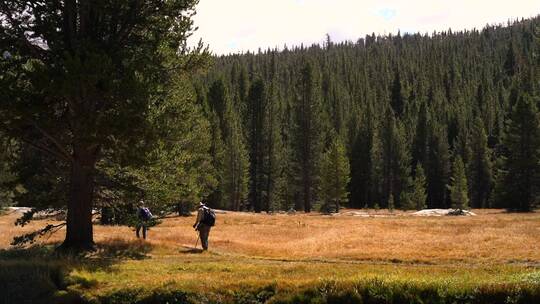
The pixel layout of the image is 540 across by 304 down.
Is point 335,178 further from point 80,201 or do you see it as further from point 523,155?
point 80,201

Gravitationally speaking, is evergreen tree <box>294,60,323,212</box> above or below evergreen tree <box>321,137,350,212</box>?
above

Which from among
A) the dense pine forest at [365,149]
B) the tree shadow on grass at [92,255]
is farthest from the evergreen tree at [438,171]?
the tree shadow on grass at [92,255]

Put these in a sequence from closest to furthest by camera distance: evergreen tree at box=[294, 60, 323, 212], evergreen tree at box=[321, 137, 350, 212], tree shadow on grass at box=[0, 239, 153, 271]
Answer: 1. tree shadow on grass at box=[0, 239, 153, 271]
2. evergreen tree at box=[321, 137, 350, 212]
3. evergreen tree at box=[294, 60, 323, 212]

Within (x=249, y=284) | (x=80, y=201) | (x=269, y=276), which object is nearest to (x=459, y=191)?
(x=80, y=201)

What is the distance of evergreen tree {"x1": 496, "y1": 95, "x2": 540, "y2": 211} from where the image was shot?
6806 centimetres

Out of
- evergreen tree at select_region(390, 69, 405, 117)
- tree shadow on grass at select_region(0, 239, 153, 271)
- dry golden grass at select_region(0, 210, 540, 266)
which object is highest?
evergreen tree at select_region(390, 69, 405, 117)

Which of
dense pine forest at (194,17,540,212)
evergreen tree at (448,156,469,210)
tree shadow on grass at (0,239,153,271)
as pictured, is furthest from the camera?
evergreen tree at (448,156,469,210)

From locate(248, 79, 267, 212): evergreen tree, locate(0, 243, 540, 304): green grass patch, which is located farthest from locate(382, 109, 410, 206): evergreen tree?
locate(0, 243, 540, 304): green grass patch

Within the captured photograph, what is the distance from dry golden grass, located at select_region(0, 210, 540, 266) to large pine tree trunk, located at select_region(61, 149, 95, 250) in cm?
379

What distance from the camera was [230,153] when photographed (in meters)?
76.6

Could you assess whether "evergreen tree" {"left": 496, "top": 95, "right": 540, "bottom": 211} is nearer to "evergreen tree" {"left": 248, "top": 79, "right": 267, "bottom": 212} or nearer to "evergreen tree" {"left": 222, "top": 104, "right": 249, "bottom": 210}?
"evergreen tree" {"left": 222, "top": 104, "right": 249, "bottom": 210}

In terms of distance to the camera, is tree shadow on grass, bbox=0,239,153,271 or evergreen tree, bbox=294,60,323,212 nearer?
tree shadow on grass, bbox=0,239,153,271

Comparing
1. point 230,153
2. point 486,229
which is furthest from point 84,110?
point 230,153

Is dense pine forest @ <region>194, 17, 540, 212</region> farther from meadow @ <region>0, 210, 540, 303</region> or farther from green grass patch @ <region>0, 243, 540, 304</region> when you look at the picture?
green grass patch @ <region>0, 243, 540, 304</region>
